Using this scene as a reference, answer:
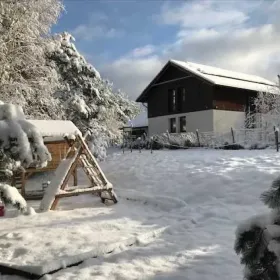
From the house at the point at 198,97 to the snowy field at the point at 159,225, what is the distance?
57.8ft

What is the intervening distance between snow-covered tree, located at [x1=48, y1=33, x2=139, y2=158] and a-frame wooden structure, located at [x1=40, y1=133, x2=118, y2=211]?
766cm

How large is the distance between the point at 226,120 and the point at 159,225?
2494cm

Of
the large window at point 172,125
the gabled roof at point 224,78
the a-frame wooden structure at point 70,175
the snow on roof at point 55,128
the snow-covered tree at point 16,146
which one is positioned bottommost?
the a-frame wooden structure at point 70,175

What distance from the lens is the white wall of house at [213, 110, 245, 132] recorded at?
30.5 meters

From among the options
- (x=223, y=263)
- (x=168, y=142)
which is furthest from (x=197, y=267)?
(x=168, y=142)

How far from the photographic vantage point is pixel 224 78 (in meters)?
32.8

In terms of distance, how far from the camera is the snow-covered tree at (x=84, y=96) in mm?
18745

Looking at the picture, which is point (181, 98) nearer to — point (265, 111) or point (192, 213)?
point (265, 111)

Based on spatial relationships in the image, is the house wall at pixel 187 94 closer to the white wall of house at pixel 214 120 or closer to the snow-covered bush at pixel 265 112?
the white wall of house at pixel 214 120

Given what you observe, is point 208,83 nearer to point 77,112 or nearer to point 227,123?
point 227,123

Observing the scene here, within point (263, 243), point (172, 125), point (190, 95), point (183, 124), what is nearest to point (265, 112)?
point (190, 95)

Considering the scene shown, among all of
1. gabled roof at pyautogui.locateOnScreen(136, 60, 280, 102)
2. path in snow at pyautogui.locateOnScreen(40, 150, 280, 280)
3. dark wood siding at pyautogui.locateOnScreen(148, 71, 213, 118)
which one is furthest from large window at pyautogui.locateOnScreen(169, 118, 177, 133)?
path in snow at pyautogui.locateOnScreen(40, 150, 280, 280)

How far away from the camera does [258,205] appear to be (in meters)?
8.78

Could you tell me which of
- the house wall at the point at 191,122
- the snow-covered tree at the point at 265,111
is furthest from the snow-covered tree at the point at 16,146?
the house wall at the point at 191,122
